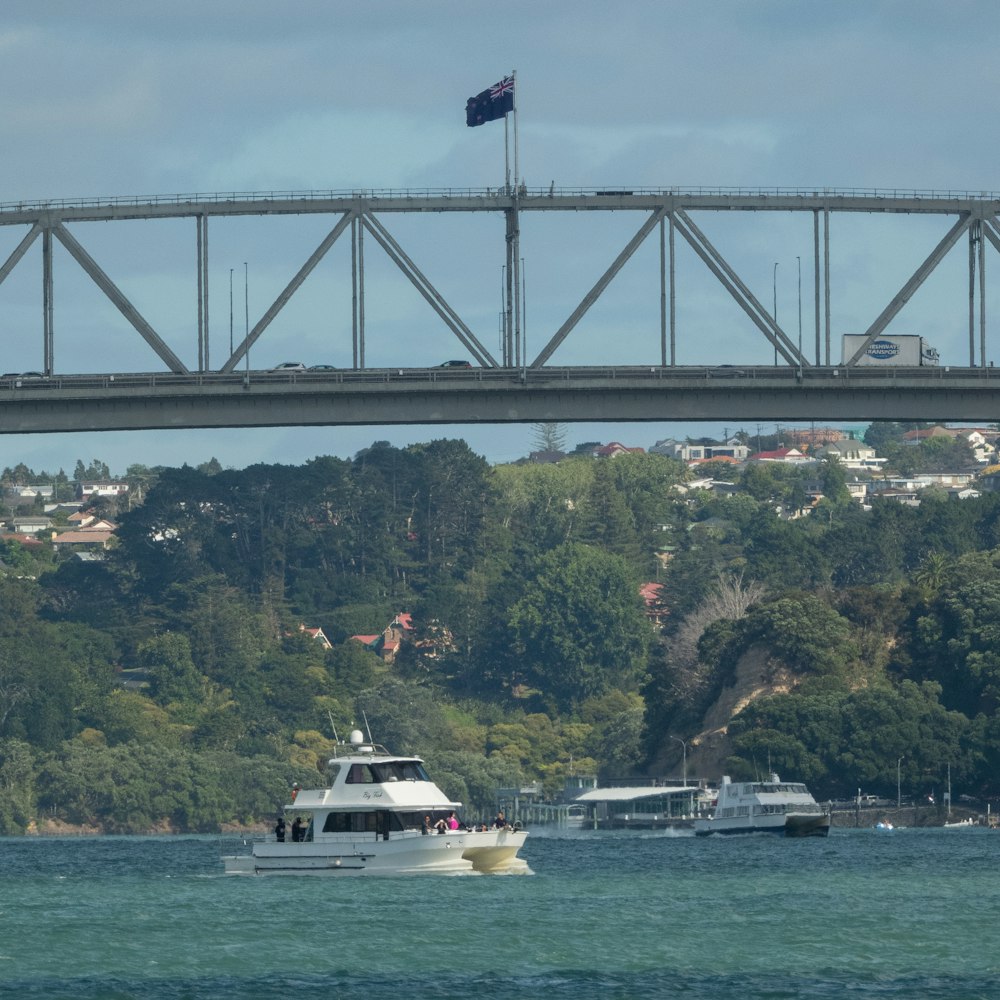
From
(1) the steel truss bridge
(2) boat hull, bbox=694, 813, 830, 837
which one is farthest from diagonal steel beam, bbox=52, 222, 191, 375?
(2) boat hull, bbox=694, 813, 830, 837

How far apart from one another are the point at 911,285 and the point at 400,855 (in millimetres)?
31745

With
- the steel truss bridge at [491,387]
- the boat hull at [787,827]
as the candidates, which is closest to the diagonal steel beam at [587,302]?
the steel truss bridge at [491,387]

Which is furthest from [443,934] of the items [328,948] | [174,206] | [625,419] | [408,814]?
[174,206]

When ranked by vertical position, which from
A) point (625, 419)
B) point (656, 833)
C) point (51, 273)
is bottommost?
point (656, 833)

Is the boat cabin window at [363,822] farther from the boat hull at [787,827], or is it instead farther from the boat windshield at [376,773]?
the boat hull at [787,827]

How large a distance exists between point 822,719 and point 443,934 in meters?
117

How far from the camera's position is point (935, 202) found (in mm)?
110438

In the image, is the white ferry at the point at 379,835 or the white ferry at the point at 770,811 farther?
the white ferry at the point at 770,811

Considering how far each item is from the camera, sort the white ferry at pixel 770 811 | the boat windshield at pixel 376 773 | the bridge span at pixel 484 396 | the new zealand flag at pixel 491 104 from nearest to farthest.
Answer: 1. the boat windshield at pixel 376 773
2. the bridge span at pixel 484 396
3. the new zealand flag at pixel 491 104
4. the white ferry at pixel 770 811

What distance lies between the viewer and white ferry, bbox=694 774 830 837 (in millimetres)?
158375

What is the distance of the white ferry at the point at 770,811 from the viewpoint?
520 feet

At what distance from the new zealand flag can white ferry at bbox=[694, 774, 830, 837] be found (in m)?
58.6

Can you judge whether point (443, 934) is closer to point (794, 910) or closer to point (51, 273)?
point (794, 910)

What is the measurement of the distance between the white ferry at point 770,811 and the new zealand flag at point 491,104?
5860cm
